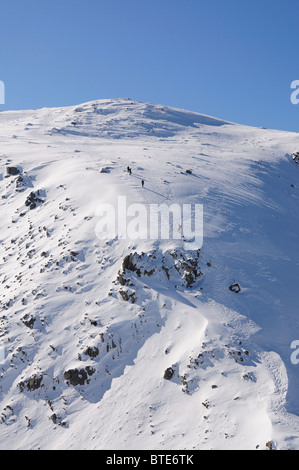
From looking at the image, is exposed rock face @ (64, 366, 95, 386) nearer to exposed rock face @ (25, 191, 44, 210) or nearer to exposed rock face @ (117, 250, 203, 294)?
exposed rock face @ (117, 250, 203, 294)

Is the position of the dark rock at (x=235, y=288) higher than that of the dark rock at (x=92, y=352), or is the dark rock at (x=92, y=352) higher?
the dark rock at (x=235, y=288)

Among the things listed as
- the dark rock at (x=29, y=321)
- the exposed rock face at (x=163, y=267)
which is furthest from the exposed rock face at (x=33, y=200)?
the exposed rock face at (x=163, y=267)

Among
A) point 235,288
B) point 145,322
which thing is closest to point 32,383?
point 145,322

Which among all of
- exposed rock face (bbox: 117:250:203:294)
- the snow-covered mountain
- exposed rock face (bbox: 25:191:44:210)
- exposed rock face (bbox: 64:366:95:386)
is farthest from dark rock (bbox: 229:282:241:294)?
exposed rock face (bbox: 25:191:44:210)

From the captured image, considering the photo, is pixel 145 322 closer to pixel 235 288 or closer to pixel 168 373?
pixel 168 373

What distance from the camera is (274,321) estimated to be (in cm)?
1594

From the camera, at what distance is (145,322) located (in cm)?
1622

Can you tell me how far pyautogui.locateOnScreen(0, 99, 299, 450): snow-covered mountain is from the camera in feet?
41.4

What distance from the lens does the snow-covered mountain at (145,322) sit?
12.6 m

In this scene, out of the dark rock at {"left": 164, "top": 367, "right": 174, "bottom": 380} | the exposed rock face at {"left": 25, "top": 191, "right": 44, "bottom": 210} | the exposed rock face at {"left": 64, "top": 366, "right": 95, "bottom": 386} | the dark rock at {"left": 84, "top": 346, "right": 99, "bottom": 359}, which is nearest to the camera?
the dark rock at {"left": 164, "top": 367, "right": 174, "bottom": 380}

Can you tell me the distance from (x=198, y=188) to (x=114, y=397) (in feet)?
62.7

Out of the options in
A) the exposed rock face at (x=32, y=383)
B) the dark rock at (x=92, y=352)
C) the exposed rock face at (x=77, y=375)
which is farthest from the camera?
the dark rock at (x=92, y=352)

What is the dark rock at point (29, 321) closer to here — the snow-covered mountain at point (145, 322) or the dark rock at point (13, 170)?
the snow-covered mountain at point (145, 322)

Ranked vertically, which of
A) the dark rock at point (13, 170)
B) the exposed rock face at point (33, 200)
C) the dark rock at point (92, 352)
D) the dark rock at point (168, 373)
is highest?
the dark rock at point (13, 170)
